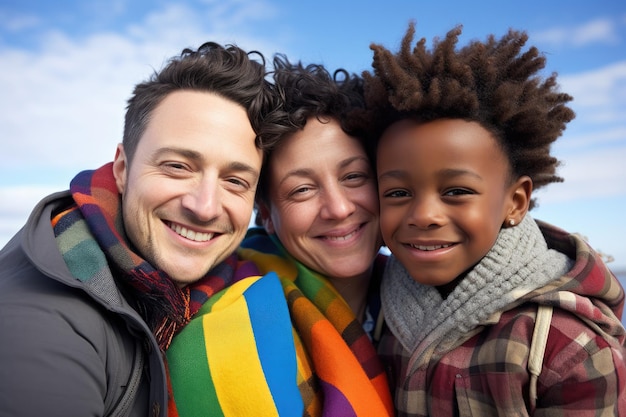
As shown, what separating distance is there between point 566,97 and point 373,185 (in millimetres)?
1035

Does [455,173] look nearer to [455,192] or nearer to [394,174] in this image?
[455,192]

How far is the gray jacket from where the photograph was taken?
68.9 inches

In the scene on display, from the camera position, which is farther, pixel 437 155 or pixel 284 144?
pixel 284 144

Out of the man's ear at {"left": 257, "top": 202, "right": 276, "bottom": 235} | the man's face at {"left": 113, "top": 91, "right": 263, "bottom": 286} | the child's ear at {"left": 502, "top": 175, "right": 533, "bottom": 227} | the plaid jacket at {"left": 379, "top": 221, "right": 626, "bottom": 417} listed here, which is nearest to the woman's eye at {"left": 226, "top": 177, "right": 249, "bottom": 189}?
the man's face at {"left": 113, "top": 91, "right": 263, "bottom": 286}

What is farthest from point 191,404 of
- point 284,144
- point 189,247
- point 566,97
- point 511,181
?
point 566,97

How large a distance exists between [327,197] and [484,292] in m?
0.95

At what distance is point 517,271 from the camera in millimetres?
2271

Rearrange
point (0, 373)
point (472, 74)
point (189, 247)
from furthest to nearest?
point (189, 247) < point (472, 74) < point (0, 373)

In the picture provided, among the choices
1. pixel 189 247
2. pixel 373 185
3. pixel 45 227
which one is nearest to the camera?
pixel 45 227

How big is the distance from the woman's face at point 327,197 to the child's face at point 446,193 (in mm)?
407

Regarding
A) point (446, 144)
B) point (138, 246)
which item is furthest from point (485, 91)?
point (138, 246)

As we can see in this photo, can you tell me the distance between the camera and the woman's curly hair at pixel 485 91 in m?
2.30

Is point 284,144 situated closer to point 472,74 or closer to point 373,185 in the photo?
point 373,185

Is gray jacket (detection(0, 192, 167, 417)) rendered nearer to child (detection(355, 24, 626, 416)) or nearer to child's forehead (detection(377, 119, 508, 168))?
child (detection(355, 24, 626, 416))
